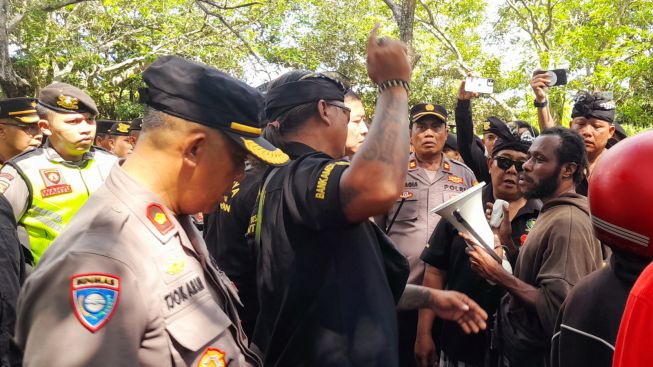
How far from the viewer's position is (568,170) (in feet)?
10.7

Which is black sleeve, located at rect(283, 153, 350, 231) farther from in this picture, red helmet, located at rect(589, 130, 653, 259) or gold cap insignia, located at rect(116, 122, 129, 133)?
gold cap insignia, located at rect(116, 122, 129, 133)

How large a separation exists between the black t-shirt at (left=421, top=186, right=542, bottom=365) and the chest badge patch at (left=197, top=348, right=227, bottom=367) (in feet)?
7.76

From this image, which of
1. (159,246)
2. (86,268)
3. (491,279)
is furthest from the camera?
(491,279)

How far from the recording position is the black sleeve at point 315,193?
178cm

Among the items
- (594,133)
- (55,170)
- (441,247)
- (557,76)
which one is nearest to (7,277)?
(55,170)

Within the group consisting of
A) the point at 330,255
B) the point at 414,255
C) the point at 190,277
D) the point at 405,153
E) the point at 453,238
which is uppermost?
the point at 405,153

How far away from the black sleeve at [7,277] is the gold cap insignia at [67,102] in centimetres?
214

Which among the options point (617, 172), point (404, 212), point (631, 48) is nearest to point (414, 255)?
point (404, 212)

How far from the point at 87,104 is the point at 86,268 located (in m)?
3.65

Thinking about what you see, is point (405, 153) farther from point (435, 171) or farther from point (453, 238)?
point (435, 171)

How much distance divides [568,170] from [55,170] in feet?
11.5

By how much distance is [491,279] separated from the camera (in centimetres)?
305

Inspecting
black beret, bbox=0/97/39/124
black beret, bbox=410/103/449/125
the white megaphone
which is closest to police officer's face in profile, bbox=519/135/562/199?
the white megaphone

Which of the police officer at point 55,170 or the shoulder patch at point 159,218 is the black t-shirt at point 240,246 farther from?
the police officer at point 55,170
